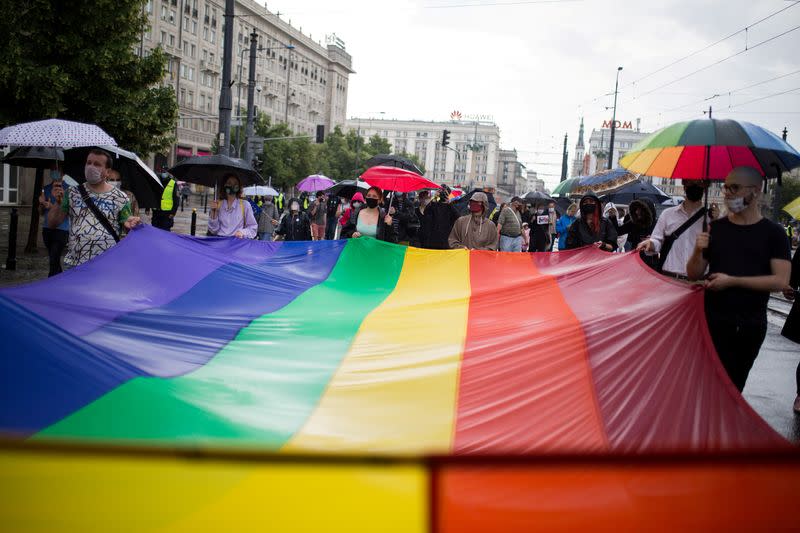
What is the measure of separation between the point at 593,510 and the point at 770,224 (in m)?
3.80

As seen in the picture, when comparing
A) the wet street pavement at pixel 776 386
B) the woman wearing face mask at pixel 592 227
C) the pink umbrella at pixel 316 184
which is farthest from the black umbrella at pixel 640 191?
the pink umbrella at pixel 316 184

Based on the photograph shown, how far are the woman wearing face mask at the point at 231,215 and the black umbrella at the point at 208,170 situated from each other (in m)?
2.07

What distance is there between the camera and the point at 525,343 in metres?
4.59

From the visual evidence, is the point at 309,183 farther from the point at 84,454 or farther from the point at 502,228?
the point at 84,454

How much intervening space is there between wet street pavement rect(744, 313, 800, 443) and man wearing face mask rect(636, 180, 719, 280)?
163 centimetres

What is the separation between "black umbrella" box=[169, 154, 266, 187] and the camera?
11547 mm

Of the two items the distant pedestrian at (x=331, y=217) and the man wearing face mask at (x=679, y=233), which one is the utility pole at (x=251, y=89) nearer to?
the distant pedestrian at (x=331, y=217)

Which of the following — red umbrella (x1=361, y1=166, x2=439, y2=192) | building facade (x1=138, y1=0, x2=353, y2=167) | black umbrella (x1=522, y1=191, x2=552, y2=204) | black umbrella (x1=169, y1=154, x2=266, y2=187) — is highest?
building facade (x1=138, y1=0, x2=353, y2=167)

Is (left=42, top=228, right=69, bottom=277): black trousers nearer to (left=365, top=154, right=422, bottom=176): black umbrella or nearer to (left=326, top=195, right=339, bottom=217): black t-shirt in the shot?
(left=365, top=154, right=422, bottom=176): black umbrella

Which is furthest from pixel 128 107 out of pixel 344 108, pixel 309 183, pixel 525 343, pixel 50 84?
pixel 344 108

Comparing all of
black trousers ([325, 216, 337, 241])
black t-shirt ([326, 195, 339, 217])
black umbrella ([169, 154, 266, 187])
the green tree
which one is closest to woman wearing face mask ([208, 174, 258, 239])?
black umbrella ([169, 154, 266, 187])

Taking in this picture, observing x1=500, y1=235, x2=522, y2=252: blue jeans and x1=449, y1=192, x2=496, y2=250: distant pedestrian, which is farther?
x1=500, y1=235, x2=522, y2=252: blue jeans

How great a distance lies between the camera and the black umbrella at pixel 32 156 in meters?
12.5

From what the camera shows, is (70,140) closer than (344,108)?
Yes
